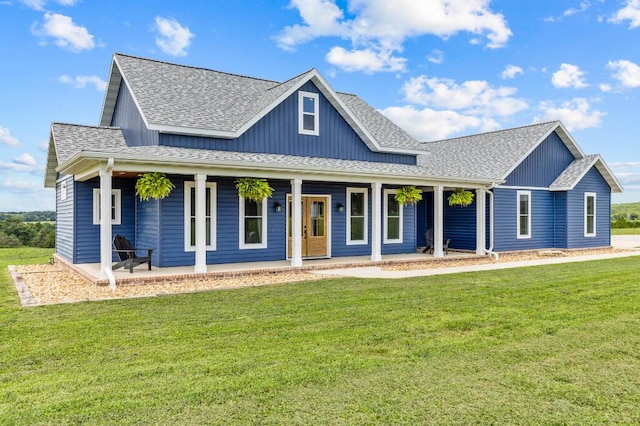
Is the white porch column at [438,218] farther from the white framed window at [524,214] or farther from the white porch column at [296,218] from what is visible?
→ the white porch column at [296,218]

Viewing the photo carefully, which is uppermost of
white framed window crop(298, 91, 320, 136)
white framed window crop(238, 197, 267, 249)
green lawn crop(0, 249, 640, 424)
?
white framed window crop(298, 91, 320, 136)

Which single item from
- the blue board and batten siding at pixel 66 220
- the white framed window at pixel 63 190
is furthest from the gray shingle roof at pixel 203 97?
the blue board and batten siding at pixel 66 220

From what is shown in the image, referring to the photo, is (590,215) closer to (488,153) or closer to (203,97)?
(488,153)

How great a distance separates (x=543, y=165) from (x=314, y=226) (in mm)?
10021

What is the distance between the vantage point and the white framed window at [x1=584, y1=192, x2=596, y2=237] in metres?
Answer: 19.0

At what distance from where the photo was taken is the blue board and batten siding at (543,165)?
17547 mm

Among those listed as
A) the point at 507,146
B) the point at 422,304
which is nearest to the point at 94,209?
the point at 422,304

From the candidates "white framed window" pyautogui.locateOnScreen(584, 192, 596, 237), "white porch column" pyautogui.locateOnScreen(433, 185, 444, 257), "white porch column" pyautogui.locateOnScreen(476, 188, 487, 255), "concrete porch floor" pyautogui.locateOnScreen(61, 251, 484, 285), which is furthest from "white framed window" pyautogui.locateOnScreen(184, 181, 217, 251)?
"white framed window" pyautogui.locateOnScreen(584, 192, 596, 237)

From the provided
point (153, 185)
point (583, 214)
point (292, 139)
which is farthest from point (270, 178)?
point (583, 214)

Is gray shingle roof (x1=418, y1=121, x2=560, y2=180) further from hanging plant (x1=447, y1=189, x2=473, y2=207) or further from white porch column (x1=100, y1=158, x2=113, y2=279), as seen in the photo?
white porch column (x1=100, y1=158, x2=113, y2=279)

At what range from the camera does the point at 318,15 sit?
18.0 metres

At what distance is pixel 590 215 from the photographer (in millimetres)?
19219

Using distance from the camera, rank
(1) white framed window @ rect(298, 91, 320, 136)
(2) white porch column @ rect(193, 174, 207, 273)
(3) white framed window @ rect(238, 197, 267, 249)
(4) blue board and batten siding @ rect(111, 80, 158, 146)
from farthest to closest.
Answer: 1. (1) white framed window @ rect(298, 91, 320, 136)
2. (3) white framed window @ rect(238, 197, 267, 249)
3. (4) blue board and batten siding @ rect(111, 80, 158, 146)
4. (2) white porch column @ rect(193, 174, 207, 273)

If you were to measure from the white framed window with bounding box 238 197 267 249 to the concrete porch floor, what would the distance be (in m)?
0.59
